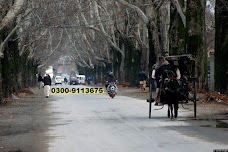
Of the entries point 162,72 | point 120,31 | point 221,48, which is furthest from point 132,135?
point 120,31

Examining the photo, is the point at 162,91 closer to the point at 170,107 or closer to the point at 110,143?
the point at 170,107

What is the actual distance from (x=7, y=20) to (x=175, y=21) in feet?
50.2

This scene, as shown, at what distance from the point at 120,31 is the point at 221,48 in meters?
33.4

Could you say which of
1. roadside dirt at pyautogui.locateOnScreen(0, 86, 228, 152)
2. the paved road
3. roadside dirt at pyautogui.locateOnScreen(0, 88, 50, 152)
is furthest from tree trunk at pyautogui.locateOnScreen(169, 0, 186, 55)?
the paved road

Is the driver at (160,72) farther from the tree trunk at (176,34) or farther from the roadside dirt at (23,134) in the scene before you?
the tree trunk at (176,34)

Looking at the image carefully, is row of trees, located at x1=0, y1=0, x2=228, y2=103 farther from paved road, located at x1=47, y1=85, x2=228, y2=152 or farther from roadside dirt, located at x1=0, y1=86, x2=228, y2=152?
paved road, located at x1=47, y1=85, x2=228, y2=152

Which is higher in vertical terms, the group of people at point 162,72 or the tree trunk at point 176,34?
the tree trunk at point 176,34

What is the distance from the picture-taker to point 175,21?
1581 inches

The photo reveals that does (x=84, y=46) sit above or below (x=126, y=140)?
above

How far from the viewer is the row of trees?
33.0 metres

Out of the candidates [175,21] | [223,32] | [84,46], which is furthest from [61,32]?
[223,32]

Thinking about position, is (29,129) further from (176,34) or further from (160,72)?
(176,34)

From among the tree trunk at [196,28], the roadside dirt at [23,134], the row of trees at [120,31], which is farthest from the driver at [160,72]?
the tree trunk at [196,28]

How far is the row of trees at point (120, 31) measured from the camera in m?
33.0
